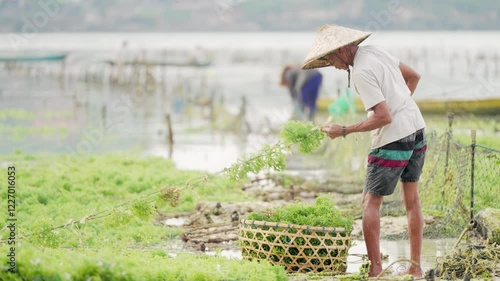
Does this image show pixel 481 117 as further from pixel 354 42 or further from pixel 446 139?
pixel 354 42

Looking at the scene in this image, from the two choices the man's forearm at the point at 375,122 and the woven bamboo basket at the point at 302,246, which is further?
the woven bamboo basket at the point at 302,246

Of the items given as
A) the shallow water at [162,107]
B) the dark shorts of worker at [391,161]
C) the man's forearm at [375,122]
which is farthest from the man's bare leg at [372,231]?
the shallow water at [162,107]

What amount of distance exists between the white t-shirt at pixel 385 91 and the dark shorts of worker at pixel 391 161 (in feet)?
0.19

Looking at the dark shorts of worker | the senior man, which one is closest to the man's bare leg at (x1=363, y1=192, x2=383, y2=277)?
the senior man

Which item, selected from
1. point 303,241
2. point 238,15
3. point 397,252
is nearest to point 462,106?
point 397,252

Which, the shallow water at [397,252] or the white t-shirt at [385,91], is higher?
the white t-shirt at [385,91]

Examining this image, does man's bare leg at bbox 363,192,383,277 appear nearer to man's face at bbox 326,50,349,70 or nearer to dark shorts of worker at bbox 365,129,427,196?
dark shorts of worker at bbox 365,129,427,196

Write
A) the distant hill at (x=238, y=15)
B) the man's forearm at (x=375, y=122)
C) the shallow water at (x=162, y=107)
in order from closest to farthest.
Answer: the man's forearm at (x=375, y=122), the shallow water at (x=162, y=107), the distant hill at (x=238, y=15)

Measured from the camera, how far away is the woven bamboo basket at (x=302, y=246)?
716 centimetres

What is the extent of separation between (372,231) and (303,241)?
537mm

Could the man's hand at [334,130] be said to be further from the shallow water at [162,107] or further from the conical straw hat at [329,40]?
the shallow water at [162,107]

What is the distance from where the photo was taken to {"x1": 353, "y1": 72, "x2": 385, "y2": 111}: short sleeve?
22.8 feet

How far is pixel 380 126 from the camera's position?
698cm

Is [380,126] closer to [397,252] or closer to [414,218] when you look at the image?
[414,218]
